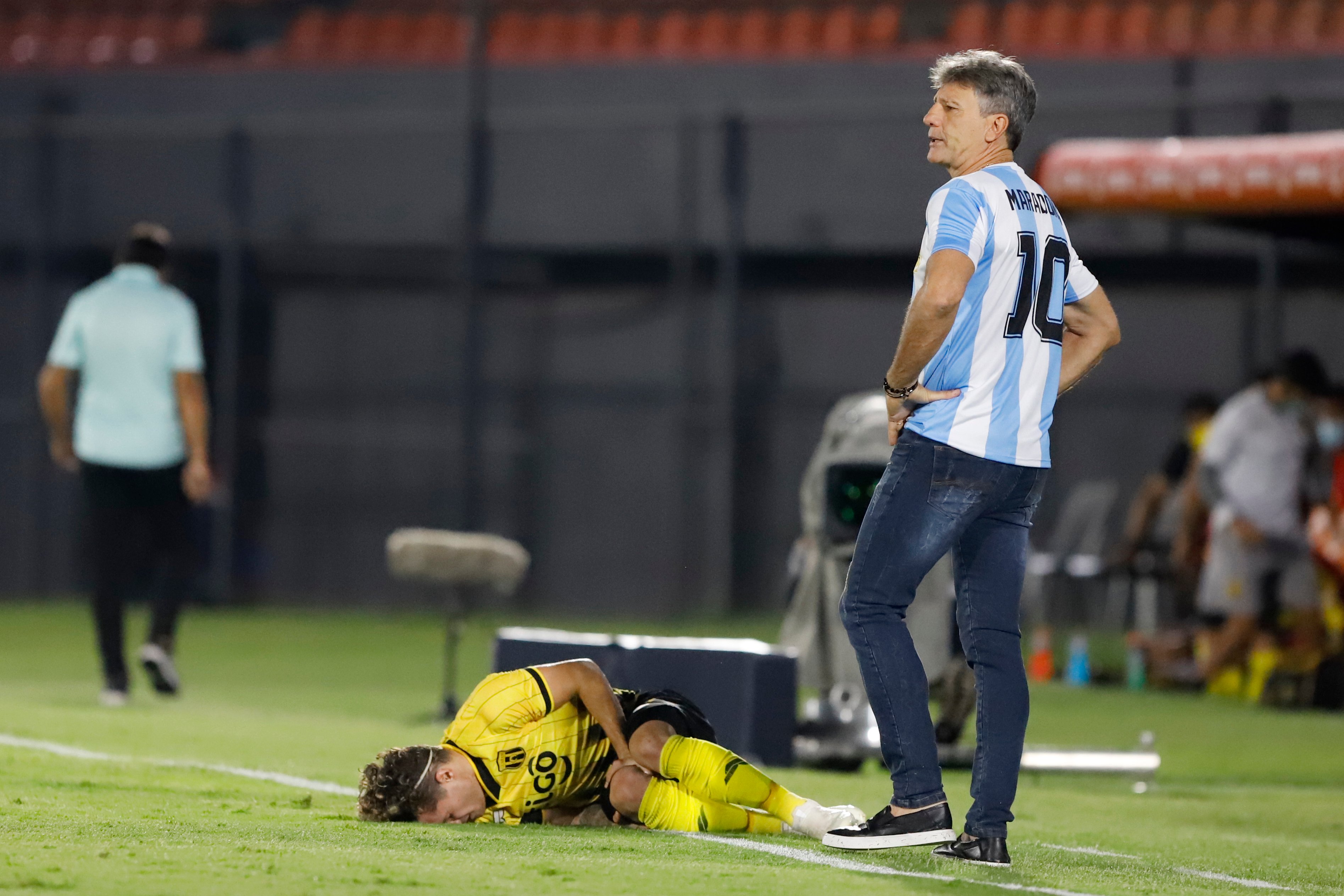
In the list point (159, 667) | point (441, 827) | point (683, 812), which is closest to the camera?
point (441, 827)

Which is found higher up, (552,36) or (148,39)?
(552,36)

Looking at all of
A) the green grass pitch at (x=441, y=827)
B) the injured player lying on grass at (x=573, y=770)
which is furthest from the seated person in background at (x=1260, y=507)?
the injured player lying on grass at (x=573, y=770)

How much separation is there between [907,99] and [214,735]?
10186mm

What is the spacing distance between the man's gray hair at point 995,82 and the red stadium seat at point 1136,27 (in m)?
13.5

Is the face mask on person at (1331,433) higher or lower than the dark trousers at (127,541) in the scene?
higher

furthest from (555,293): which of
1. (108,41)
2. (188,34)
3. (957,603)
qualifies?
(957,603)

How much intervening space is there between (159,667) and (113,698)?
1.29 feet

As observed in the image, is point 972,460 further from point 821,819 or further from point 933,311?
point 821,819

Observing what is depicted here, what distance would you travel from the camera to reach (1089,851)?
18.8 ft

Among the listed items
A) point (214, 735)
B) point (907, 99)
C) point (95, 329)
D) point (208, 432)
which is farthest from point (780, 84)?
point (214, 735)

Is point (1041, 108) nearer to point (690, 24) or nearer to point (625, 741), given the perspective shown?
point (690, 24)

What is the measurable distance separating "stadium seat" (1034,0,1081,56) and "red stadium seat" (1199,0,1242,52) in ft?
3.11

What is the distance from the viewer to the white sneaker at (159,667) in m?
9.66

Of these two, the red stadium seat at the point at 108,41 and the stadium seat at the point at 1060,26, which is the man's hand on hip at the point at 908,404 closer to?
the stadium seat at the point at 1060,26
